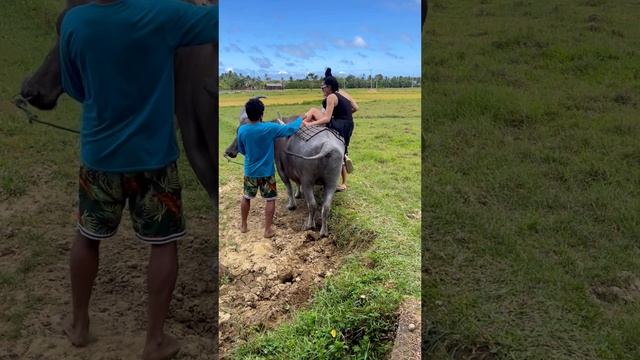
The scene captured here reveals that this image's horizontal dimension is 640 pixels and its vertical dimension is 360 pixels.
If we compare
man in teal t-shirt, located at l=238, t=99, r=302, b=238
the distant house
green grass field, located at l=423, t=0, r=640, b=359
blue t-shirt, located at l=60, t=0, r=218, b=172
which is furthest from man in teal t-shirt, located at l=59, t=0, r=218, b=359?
green grass field, located at l=423, t=0, r=640, b=359

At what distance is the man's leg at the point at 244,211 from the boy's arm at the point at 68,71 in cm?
98

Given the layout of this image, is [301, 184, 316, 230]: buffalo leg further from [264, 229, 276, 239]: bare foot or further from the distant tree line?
the distant tree line

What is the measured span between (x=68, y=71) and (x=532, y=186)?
138 inches

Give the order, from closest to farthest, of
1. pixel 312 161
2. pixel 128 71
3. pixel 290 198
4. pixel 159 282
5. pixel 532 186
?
pixel 128 71 < pixel 159 282 < pixel 312 161 < pixel 290 198 < pixel 532 186

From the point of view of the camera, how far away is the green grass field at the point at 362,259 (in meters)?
2.40

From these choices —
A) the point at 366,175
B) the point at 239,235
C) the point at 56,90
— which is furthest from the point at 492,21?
the point at 56,90

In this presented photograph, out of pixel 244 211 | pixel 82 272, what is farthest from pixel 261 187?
pixel 82 272

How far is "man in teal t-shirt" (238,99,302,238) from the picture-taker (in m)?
2.48

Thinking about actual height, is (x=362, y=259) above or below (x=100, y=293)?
above

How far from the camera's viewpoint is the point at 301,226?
3.25 meters

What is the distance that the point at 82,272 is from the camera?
7.04 feet

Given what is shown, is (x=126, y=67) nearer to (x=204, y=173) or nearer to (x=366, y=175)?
(x=204, y=173)


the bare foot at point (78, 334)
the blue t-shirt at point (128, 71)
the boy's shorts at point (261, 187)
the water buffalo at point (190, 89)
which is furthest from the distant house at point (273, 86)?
the bare foot at point (78, 334)

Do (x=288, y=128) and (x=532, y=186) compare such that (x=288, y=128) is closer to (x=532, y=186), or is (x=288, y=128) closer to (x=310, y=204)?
(x=310, y=204)
